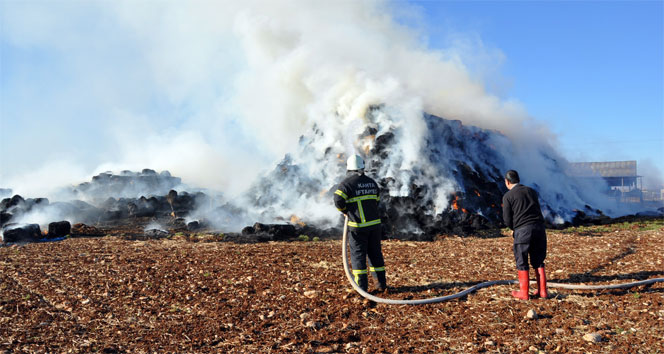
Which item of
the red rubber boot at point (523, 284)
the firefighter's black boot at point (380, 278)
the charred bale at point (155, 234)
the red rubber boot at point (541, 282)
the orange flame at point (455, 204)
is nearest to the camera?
the red rubber boot at point (523, 284)

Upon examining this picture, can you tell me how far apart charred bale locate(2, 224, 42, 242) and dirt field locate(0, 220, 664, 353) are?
5.06 metres

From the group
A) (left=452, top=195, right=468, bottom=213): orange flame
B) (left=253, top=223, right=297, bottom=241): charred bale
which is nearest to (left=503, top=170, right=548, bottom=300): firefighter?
(left=253, top=223, right=297, bottom=241): charred bale

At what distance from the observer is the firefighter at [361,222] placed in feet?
22.7

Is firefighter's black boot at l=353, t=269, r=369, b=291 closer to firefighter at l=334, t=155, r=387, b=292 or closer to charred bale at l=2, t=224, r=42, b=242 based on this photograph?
firefighter at l=334, t=155, r=387, b=292

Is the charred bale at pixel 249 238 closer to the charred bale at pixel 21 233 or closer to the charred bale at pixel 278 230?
the charred bale at pixel 278 230

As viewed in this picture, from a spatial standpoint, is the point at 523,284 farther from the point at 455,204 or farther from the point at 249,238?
the point at 455,204

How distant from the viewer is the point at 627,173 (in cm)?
4397

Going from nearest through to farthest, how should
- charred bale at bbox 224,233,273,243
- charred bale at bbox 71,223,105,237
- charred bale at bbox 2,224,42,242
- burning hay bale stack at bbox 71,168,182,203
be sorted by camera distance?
charred bale at bbox 224,233,273,243, charred bale at bbox 2,224,42,242, charred bale at bbox 71,223,105,237, burning hay bale stack at bbox 71,168,182,203

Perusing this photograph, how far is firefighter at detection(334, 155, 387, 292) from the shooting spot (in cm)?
692

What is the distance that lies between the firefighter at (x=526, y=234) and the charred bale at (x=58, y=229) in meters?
16.0

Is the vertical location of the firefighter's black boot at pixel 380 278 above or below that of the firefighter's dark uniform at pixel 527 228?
below

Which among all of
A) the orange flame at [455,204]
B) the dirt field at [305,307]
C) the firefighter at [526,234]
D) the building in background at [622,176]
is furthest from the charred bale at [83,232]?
the building in background at [622,176]

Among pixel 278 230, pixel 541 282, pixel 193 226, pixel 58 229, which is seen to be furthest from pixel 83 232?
pixel 541 282

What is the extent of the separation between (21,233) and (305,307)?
13.6 metres
